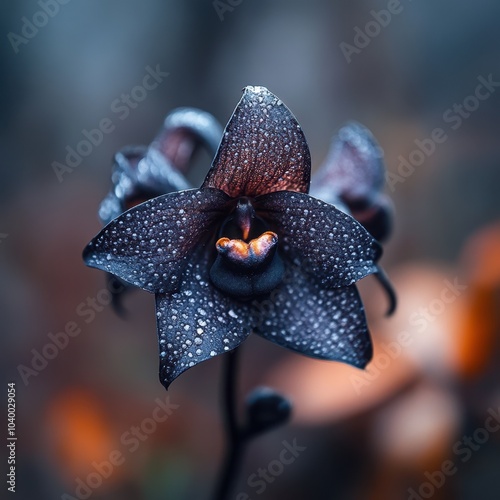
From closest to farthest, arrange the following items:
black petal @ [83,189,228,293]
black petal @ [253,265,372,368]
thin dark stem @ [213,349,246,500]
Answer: black petal @ [83,189,228,293]
black petal @ [253,265,372,368]
thin dark stem @ [213,349,246,500]

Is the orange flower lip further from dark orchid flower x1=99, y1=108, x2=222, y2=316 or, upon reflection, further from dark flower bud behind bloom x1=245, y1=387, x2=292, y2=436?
dark flower bud behind bloom x1=245, y1=387, x2=292, y2=436

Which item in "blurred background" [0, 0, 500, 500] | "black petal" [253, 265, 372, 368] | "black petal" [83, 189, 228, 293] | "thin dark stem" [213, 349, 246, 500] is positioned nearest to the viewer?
"black petal" [83, 189, 228, 293]

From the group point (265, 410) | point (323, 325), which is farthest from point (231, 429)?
point (323, 325)

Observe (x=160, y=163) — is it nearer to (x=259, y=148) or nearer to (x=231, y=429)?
(x=259, y=148)

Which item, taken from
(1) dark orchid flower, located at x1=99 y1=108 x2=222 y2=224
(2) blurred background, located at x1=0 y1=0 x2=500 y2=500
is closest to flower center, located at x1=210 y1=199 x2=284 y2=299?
(1) dark orchid flower, located at x1=99 y1=108 x2=222 y2=224

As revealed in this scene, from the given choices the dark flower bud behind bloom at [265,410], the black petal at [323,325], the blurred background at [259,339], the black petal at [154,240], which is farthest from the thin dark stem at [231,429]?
the blurred background at [259,339]
